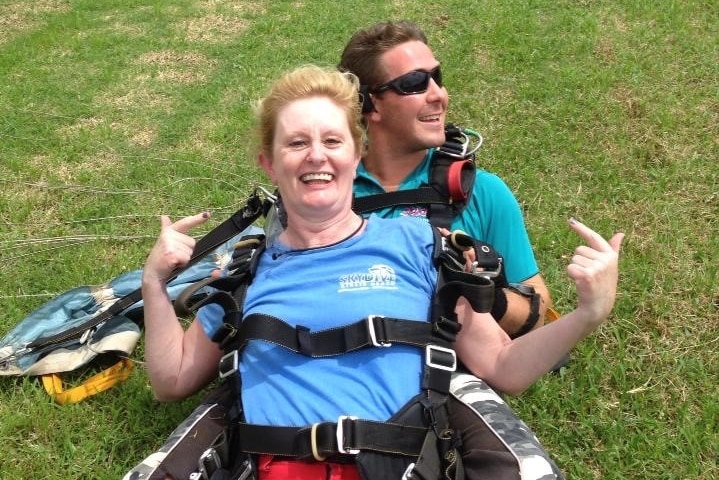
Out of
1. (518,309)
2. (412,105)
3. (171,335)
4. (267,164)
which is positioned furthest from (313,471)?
(412,105)

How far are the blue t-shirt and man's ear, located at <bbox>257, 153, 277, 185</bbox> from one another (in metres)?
0.33

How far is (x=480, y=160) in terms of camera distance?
567 cm

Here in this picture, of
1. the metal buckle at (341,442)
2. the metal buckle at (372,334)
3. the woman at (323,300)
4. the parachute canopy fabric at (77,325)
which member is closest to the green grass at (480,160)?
the parachute canopy fabric at (77,325)

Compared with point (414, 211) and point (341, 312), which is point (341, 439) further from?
point (414, 211)

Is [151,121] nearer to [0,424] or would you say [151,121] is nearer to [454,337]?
[0,424]

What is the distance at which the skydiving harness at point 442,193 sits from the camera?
3.13m

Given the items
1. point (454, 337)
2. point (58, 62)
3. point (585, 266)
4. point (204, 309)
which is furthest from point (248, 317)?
point (58, 62)

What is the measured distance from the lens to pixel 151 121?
6.94 metres

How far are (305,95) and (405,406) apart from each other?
1.29m

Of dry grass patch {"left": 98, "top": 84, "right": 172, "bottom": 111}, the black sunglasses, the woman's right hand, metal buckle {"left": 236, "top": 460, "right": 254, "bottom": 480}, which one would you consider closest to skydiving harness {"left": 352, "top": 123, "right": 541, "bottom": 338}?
the black sunglasses

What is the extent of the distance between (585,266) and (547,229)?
2.80 meters

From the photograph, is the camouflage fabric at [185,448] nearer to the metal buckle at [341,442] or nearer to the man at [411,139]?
the metal buckle at [341,442]

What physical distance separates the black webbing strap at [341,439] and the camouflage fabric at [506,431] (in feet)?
0.85

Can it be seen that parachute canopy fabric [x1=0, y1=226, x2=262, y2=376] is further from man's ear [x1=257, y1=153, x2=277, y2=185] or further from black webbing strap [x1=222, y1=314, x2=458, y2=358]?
black webbing strap [x1=222, y1=314, x2=458, y2=358]
